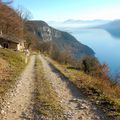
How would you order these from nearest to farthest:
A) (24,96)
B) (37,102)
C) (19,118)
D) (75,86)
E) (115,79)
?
(19,118) → (37,102) → (24,96) → (75,86) → (115,79)

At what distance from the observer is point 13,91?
66.0ft

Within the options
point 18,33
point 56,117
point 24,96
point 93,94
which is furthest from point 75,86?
point 18,33

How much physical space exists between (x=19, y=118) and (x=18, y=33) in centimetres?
8986

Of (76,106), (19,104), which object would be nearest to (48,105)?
(76,106)

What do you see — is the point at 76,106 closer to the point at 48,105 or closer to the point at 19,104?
the point at 48,105

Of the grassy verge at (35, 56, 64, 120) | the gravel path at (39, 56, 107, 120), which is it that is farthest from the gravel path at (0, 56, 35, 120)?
the gravel path at (39, 56, 107, 120)

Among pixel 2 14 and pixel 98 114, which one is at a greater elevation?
pixel 2 14

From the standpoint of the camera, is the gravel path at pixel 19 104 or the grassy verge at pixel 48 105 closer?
the gravel path at pixel 19 104

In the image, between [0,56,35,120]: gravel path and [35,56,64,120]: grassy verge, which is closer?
[0,56,35,120]: gravel path

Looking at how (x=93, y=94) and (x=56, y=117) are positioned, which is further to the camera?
(x=93, y=94)

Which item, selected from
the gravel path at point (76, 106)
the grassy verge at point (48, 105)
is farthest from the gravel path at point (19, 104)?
the gravel path at point (76, 106)

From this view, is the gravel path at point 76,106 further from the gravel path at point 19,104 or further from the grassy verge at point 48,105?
the gravel path at point 19,104

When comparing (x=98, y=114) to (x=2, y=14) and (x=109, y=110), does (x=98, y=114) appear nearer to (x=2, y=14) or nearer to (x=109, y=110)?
(x=109, y=110)

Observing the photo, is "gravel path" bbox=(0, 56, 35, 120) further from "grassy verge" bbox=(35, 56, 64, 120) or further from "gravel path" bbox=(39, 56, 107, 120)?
"gravel path" bbox=(39, 56, 107, 120)
